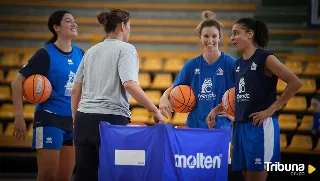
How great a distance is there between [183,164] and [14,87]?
5.61 feet

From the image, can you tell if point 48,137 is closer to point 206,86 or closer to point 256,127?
point 206,86

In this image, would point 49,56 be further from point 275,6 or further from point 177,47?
point 275,6

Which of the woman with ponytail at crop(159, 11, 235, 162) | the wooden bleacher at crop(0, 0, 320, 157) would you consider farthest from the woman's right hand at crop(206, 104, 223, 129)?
the wooden bleacher at crop(0, 0, 320, 157)

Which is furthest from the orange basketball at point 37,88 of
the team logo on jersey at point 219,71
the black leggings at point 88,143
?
the team logo on jersey at point 219,71

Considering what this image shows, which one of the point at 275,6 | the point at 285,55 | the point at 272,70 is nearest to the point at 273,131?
the point at 272,70

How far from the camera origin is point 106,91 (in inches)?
145

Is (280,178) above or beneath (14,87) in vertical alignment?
beneath

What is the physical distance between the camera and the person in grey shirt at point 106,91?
3635mm

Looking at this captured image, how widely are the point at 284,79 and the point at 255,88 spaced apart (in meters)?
0.21

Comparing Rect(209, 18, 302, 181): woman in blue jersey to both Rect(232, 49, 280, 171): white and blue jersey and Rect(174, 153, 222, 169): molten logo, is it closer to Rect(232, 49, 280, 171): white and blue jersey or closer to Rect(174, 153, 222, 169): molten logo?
Rect(232, 49, 280, 171): white and blue jersey

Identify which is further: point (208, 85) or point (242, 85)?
point (208, 85)

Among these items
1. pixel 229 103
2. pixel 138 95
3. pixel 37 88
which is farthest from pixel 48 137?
pixel 229 103

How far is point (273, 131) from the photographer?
12.7 feet

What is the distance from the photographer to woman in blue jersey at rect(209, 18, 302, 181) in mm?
3789
